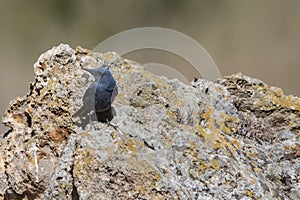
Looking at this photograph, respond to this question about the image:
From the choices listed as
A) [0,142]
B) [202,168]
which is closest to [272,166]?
[202,168]

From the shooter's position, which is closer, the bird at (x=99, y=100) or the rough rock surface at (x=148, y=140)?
the rough rock surface at (x=148, y=140)

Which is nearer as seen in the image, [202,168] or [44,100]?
[202,168]

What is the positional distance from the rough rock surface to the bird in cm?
14

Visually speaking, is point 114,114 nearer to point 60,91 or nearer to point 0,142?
point 60,91

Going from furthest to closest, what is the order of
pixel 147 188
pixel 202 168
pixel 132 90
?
pixel 132 90
pixel 202 168
pixel 147 188

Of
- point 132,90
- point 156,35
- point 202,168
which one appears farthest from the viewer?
point 156,35

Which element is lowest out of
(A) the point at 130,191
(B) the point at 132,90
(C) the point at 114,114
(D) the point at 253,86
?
(A) the point at 130,191

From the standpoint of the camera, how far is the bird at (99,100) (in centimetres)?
652

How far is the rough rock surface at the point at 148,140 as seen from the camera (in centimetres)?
574

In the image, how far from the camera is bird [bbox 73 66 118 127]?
257 inches

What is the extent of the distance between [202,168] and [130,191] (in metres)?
1.17

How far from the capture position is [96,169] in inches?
224

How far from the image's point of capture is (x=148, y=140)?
6.28m

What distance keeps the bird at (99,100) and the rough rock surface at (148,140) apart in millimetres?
137
